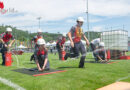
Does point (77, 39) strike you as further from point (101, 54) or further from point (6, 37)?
point (6, 37)

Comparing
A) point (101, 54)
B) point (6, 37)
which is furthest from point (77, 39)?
point (6, 37)

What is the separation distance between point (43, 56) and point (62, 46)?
6630mm

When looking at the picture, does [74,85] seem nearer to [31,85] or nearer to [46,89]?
[46,89]

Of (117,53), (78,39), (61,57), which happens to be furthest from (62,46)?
(78,39)

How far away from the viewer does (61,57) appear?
41.0 ft

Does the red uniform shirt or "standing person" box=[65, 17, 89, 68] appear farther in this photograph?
the red uniform shirt

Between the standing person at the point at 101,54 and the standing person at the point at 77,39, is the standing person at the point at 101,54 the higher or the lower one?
the lower one

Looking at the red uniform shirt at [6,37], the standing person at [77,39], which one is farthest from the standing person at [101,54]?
the red uniform shirt at [6,37]

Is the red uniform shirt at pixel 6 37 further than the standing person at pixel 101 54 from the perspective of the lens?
No

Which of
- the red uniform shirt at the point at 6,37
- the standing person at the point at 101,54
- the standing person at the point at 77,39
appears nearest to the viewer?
the standing person at the point at 77,39

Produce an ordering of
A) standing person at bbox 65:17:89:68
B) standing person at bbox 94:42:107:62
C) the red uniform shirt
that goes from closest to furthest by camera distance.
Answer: standing person at bbox 65:17:89:68 → the red uniform shirt → standing person at bbox 94:42:107:62

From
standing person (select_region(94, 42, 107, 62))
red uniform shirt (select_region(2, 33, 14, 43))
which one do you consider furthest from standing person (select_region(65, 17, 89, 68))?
red uniform shirt (select_region(2, 33, 14, 43))

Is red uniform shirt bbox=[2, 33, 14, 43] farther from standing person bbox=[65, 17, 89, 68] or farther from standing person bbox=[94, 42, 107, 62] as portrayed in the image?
standing person bbox=[94, 42, 107, 62]

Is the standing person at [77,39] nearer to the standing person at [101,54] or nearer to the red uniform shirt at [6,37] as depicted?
the standing person at [101,54]
